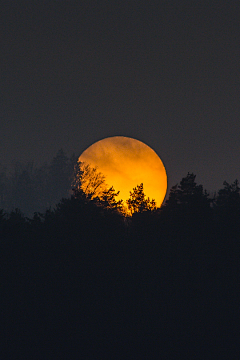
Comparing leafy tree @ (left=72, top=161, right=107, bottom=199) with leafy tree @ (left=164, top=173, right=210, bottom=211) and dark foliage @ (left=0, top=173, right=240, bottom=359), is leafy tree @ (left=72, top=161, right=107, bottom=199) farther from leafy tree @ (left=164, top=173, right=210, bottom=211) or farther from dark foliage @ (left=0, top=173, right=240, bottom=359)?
dark foliage @ (left=0, top=173, right=240, bottom=359)

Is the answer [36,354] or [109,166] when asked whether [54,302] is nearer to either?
[36,354]

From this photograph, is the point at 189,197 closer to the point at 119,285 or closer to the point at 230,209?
the point at 230,209

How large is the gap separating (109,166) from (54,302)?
208ft

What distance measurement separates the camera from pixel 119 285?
28109mm

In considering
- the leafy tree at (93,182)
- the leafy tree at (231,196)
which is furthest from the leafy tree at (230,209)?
the leafy tree at (93,182)

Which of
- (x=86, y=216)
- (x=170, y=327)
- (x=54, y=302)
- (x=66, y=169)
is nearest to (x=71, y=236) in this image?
(x=86, y=216)

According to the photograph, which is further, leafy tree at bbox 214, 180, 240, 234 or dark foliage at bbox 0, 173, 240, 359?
leafy tree at bbox 214, 180, 240, 234

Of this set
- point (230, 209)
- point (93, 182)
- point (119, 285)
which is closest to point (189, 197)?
point (230, 209)

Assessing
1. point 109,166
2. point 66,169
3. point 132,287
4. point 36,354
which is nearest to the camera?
point 36,354

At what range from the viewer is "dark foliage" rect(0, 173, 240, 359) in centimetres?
2530

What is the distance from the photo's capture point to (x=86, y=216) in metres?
31.4

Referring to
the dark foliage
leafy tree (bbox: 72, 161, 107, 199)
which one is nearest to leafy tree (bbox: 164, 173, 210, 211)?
the dark foliage

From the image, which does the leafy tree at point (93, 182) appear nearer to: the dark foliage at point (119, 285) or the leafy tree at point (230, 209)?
the leafy tree at point (230, 209)

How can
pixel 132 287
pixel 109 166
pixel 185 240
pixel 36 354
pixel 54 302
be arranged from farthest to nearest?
1. pixel 109 166
2. pixel 185 240
3. pixel 132 287
4. pixel 54 302
5. pixel 36 354
